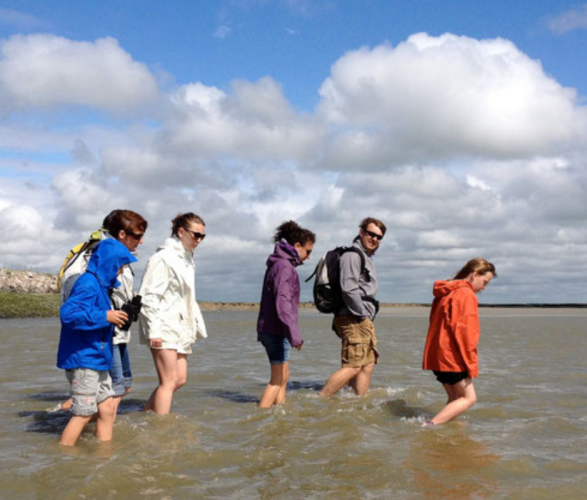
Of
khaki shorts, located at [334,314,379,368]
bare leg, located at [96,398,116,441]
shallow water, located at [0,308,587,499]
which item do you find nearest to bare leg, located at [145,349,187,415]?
shallow water, located at [0,308,587,499]

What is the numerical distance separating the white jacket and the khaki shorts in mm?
2114

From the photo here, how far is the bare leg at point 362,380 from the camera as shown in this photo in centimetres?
792

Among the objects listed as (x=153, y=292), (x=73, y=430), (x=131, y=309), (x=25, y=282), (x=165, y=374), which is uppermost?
(x=153, y=292)

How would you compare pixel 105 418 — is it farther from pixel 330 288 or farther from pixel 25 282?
pixel 25 282

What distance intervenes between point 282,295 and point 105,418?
2.38 m

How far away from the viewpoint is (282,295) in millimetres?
6984

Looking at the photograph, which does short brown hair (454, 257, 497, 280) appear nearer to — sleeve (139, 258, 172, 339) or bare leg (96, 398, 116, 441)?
sleeve (139, 258, 172, 339)

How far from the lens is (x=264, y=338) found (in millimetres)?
7145

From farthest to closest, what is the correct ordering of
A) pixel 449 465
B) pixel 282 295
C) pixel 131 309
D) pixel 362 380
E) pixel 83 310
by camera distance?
pixel 362 380 < pixel 282 295 < pixel 131 309 < pixel 449 465 < pixel 83 310

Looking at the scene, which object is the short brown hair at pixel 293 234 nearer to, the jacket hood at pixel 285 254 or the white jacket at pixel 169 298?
the jacket hood at pixel 285 254

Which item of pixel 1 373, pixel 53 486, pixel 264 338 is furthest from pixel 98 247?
pixel 1 373

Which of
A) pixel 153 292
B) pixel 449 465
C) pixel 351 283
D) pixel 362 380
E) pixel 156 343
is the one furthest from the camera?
pixel 362 380

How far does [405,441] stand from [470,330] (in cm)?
132

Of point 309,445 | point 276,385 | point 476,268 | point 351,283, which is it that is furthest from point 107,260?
point 476,268
